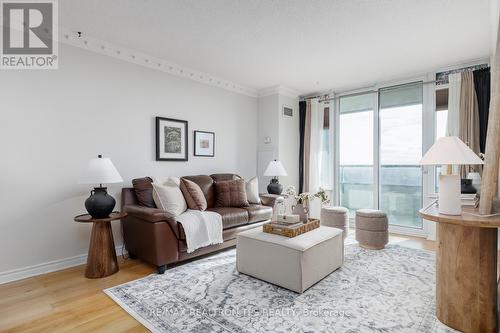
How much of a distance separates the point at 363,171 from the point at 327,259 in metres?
2.78

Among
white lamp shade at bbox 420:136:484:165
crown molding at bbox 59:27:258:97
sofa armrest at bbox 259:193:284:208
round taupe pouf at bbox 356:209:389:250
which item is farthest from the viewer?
sofa armrest at bbox 259:193:284:208

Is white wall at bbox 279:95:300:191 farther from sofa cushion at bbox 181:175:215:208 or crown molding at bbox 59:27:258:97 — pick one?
sofa cushion at bbox 181:175:215:208

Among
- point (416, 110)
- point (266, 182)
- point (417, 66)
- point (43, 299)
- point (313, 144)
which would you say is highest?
point (417, 66)

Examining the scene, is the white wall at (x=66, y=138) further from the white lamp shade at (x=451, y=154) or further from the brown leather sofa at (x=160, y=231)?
the white lamp shade at (x=451, y=154)

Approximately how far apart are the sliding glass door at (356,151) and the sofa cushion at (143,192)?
355 cm

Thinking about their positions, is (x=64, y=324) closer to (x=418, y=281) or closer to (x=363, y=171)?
(x=418, y=281)

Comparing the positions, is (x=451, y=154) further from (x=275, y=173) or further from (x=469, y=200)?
(x=275, y=173)

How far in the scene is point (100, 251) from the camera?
2707 millimetres

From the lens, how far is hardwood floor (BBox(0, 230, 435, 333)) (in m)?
1.87

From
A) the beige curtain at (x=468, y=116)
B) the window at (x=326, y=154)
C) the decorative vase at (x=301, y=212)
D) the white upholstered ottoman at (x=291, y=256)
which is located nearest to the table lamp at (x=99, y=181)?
the white upholstered ottoman at (x=291, y=256)

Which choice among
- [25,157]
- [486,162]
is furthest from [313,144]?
[25,157]

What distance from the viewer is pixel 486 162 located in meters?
1.71

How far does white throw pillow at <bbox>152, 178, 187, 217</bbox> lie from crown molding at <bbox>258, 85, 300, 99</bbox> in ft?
9.55

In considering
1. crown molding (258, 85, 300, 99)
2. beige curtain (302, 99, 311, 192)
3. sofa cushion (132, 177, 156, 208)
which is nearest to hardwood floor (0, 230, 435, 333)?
sofa cushion (132, 177, 156, 208)
